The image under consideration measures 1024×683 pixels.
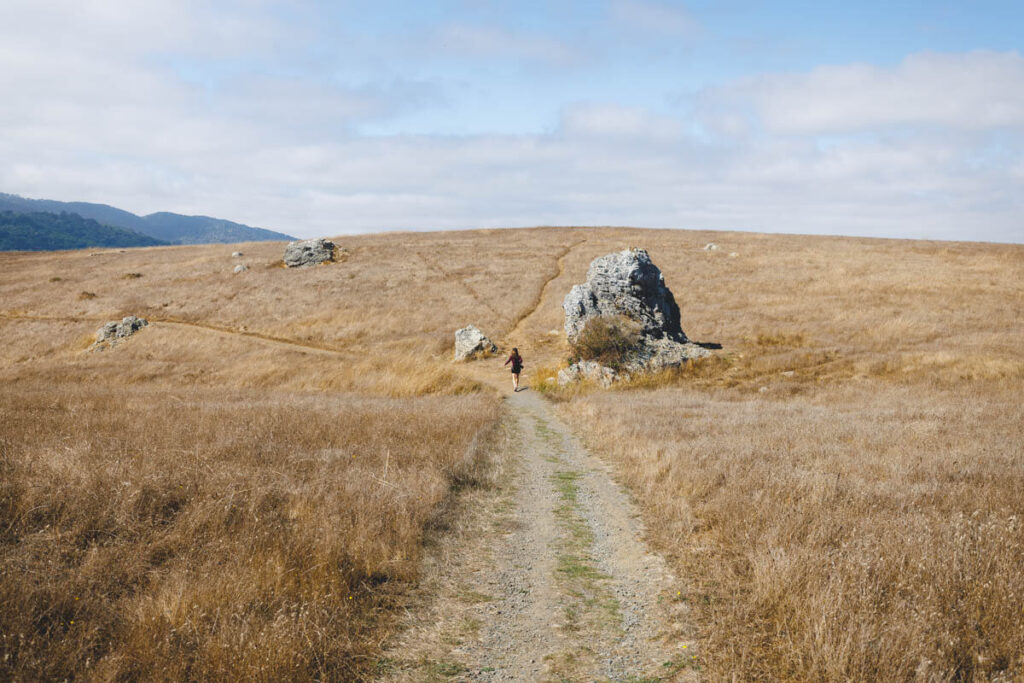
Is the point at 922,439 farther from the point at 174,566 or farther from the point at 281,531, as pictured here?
the point at 174,566

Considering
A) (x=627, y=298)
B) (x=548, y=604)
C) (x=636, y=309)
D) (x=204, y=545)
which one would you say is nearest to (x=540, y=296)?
(x=627, y=298)

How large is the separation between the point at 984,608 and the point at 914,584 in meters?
0.52

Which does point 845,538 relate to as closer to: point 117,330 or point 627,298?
point 627,298

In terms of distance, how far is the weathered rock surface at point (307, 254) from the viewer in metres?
67.9

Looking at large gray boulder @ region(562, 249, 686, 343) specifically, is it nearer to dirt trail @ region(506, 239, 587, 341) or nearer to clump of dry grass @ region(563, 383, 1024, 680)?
dirt trail @ region(506, 239, 587, 341)

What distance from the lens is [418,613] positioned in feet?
19.0

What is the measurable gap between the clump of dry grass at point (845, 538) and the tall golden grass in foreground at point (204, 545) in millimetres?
3623

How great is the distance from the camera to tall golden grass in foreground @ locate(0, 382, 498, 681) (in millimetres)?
4508

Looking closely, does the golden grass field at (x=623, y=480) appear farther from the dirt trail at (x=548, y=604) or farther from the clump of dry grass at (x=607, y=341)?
the clump of dry grass at (x=607, y=341)

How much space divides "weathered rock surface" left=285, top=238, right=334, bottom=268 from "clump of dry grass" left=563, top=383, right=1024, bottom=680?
6236 cm

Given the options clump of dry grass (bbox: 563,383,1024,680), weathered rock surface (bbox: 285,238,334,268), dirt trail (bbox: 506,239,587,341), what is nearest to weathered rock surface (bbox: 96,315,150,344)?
weathered rock surface (bbox: 285,238,334,268)

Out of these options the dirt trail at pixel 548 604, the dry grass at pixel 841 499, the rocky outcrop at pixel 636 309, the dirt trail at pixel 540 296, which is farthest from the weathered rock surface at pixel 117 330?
the dirt trail at pixel 548 604

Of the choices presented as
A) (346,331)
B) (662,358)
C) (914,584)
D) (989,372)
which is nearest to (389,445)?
(914,584)

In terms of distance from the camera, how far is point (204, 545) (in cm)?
654
